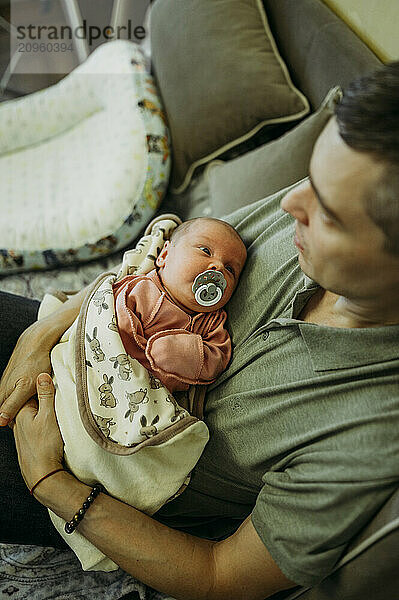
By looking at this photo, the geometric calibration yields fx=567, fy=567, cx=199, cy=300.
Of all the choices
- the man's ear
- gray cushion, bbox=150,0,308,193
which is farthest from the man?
gray cushion, bbox=150,0,308,193

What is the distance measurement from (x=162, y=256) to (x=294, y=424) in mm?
481

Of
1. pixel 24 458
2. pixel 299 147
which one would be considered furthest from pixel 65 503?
pixel 299 147

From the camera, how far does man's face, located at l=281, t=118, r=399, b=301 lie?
73 centimetres

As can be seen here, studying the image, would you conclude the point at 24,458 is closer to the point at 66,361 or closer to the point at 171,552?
the point at 66,361

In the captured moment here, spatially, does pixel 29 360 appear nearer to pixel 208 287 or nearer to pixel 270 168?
pixel 208 287

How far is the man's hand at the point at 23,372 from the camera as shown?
1164 millimetres

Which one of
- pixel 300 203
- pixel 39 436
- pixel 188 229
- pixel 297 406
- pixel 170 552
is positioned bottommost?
pixel 170 552

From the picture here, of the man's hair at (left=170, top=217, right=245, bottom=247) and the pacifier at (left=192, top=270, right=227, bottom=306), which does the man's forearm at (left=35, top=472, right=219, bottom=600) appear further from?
the man's hair at (left=170, top=217, right=245, bottom=247)

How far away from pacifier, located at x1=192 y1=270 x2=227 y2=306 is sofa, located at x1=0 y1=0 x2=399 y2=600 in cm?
46

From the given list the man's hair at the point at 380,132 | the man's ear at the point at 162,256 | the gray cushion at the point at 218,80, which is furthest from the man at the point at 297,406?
the gray cushion at the point at 218,80

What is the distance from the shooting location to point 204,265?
111 cm

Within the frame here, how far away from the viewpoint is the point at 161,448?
3.33 ft

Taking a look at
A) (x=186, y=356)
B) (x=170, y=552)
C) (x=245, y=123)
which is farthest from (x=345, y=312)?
(x=245, y=123)

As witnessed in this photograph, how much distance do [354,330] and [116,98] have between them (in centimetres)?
144
